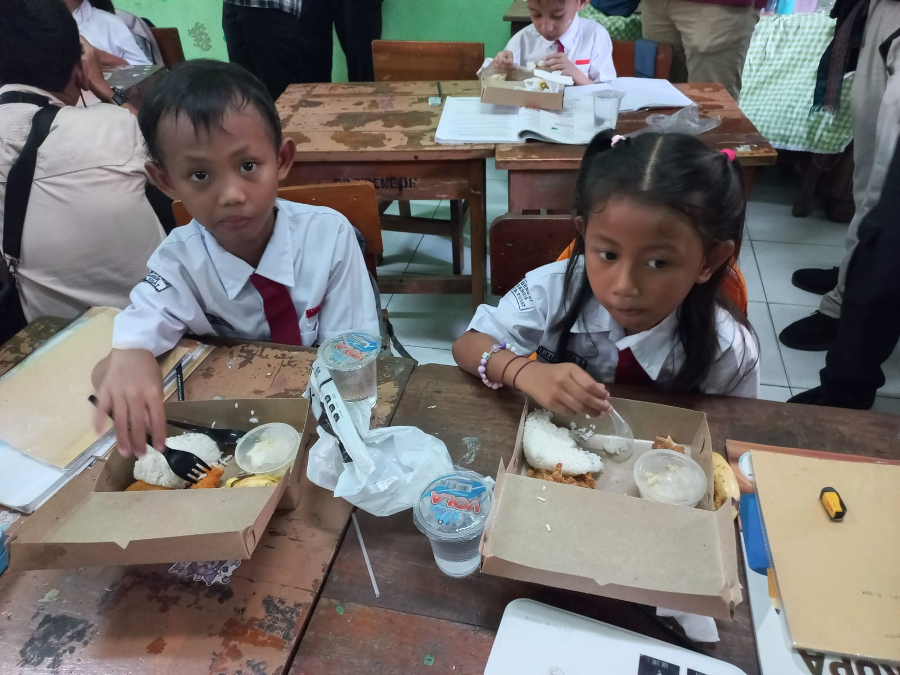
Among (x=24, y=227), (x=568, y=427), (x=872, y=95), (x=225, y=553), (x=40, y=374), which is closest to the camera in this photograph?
(x=225, y=553)

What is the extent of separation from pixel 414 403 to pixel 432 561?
292mm

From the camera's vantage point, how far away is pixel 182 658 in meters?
0.59

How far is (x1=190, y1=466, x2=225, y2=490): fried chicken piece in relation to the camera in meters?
0.73

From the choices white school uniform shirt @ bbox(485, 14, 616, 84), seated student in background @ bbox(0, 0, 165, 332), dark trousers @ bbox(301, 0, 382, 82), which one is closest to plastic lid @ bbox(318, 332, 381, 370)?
seated student in background @ bbox(0, 0, 165, 332)

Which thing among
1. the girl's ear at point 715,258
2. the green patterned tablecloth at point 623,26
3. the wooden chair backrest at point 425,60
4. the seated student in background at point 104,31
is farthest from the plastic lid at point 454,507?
the green patterned tablecloth at point 623,26

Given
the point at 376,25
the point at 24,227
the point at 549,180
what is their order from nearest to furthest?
the point at 24,227 → the point at 549,180 → the point at 376,25

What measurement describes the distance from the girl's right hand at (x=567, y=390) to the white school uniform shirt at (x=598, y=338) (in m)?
0.18

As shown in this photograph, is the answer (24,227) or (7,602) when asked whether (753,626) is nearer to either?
(7,602)

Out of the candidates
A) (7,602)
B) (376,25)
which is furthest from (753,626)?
(376,25)

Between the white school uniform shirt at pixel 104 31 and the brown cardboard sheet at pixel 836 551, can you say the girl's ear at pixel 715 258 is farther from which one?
the white school uniform shirt at pixel 104 31

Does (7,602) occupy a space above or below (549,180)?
below

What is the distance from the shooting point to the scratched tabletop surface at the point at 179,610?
588 millimetres

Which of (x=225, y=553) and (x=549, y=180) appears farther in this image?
(x=549, y=180)

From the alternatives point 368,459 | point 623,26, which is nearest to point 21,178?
point 368,459
